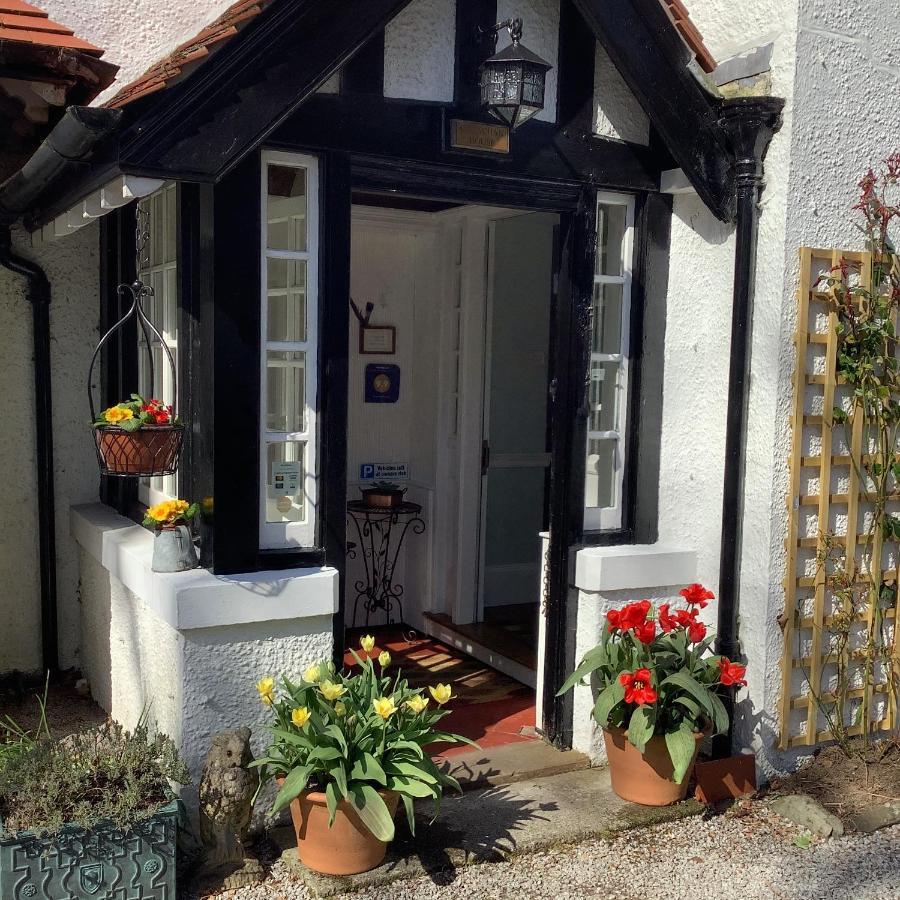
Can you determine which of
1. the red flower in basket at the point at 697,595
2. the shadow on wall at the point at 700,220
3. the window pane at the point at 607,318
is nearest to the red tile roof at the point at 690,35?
the shadow on wall at the point at 700,220

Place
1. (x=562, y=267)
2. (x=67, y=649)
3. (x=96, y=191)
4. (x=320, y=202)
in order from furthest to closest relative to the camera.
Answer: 1. (x=67, y=649)
2. (x=562, y=267)
3. (x=320, y=202)
4. (x=96, y=191)

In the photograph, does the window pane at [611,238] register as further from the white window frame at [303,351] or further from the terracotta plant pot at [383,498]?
the terracotta plant pot at [383,498]

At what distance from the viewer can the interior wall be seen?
7023 millimetres

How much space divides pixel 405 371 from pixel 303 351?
2.99 metres

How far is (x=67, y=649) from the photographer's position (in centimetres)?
581

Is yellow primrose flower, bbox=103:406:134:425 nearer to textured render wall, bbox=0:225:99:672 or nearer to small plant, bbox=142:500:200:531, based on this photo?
small plant, bbox=142:500:200:531

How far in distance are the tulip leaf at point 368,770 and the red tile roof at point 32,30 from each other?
3186 millimetres

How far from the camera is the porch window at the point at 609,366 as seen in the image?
509 centimetres

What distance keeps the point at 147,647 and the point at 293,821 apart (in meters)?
1.02

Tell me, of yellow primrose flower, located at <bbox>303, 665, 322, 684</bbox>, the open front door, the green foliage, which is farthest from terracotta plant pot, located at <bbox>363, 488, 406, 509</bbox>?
the green foliage

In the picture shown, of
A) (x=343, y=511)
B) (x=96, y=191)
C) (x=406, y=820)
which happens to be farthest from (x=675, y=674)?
(x=96, y=191)

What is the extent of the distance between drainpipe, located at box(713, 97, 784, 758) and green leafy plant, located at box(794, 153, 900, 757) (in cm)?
36

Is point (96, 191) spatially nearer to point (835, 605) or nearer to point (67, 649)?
point (67, 649)

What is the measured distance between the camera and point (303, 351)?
433 cm
